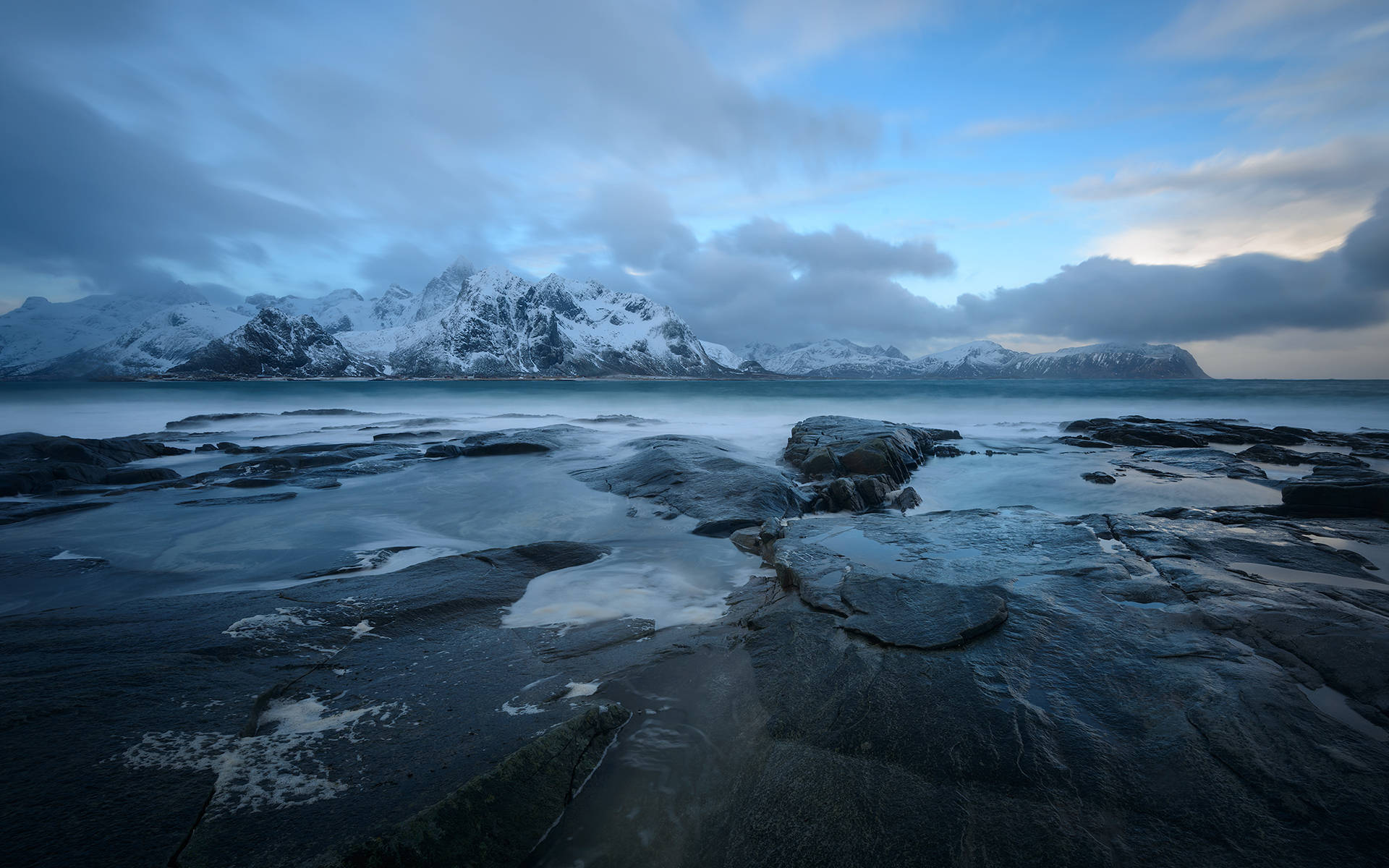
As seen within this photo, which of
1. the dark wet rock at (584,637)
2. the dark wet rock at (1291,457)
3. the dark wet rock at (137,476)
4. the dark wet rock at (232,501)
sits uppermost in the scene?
the dark wet rock at (1291,457)

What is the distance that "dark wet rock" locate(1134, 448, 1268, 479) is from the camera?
12.1m

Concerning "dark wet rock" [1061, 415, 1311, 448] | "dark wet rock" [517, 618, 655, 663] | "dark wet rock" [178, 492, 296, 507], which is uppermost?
"dark wet rock" [1061, 415, 1311, 448]

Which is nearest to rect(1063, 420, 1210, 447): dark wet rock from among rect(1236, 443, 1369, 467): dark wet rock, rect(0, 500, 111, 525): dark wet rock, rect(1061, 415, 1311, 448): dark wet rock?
rect(1061, 415, 1311, 448): dark wet rock

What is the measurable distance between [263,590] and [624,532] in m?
4.56

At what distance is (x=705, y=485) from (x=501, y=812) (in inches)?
319

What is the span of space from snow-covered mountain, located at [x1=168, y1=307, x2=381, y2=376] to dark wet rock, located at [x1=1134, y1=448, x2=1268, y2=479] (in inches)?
6370

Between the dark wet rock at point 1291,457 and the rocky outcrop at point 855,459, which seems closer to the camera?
the rocky outcrop at point 855,459

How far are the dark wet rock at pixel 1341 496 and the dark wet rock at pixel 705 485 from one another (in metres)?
7.66

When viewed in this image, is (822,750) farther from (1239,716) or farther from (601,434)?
(601,434)

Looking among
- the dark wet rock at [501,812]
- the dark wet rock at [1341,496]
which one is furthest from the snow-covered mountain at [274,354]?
the dark wet rock at [1341,496]

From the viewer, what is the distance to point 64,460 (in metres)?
12.6

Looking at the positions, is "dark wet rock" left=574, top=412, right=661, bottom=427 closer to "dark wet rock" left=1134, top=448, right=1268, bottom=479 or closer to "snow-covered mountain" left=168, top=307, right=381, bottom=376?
"dark wet rock" left=1134, top=448, right=1268, bottom=479

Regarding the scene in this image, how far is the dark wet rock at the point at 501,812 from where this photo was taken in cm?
224

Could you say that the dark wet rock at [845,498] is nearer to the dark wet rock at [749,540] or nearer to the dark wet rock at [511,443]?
the dark wet rock at [749,540]
